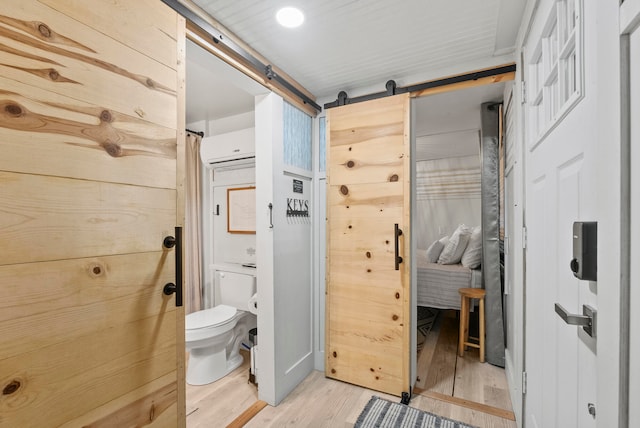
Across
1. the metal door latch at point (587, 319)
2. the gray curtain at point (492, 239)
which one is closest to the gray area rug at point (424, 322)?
the gray curtain at point (492, 239)

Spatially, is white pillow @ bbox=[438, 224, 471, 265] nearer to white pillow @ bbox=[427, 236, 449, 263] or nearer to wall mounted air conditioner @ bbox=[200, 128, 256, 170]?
white pillow @ bbox=[427, 236, 449, 263]

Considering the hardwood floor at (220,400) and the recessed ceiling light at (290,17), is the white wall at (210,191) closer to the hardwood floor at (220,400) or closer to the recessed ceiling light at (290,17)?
the hardwood floor at (220,400)

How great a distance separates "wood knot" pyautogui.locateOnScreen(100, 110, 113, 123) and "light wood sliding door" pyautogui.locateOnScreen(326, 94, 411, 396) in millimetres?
1576

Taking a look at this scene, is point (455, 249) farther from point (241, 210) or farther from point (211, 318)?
point (211, 318)

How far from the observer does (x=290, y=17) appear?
1484 mm

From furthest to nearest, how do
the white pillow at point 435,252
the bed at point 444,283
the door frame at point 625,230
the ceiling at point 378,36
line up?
the white pillow at point 435,252
the bed at point 444,283
the ceiling at point 378,36
the door frame at point 625,230

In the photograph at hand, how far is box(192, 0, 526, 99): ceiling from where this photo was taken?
56.0 inches

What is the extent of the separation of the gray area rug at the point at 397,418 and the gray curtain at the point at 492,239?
0.93 m

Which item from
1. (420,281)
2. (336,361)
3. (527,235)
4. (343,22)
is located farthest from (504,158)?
(336,361)

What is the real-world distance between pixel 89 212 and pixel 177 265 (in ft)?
1.16

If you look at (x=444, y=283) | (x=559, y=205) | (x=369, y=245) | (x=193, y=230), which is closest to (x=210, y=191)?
(x=193, y=230)

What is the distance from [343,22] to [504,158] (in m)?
1.72

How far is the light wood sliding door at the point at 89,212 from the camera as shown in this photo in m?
0.78

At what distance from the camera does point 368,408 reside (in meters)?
1.94
